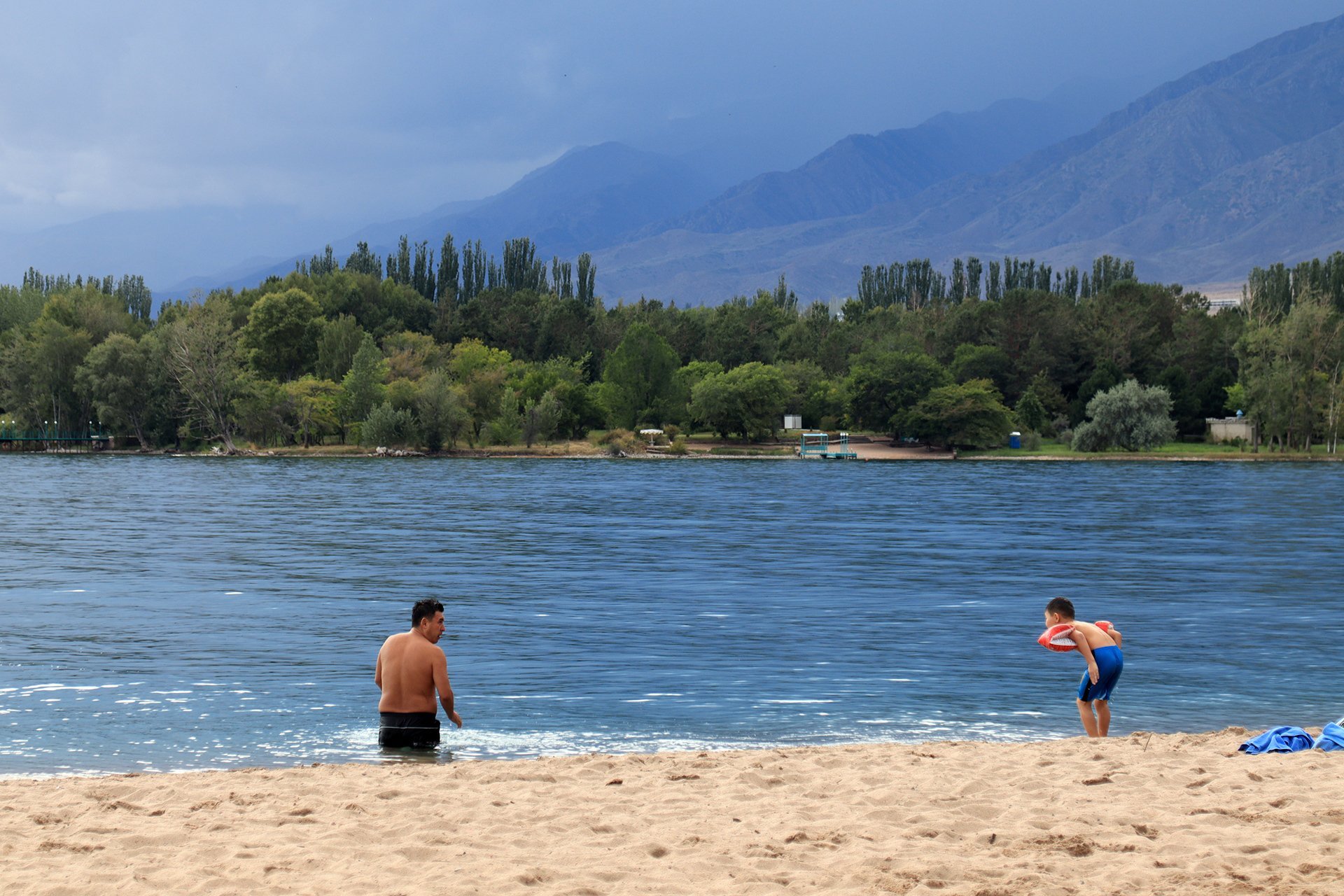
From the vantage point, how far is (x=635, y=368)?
12781 centimetres

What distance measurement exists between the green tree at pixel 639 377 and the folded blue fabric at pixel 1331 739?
11290 centimetres

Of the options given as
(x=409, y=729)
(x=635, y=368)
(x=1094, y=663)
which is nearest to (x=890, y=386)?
(x=635, y=368)

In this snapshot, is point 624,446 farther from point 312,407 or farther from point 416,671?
point 416,671

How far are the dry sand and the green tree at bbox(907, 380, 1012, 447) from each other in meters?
105

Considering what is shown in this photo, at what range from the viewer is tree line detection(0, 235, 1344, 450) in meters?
116

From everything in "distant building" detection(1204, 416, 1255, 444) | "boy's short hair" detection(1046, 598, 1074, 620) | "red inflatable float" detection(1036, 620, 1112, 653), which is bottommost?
"red inflatable float" detection(1036, 620, 1112, 653)

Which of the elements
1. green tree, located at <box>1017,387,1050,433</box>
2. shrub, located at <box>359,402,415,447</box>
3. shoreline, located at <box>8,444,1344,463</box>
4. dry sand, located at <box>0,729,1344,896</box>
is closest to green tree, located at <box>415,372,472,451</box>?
shrub, located at <box>359,402,415,447</box>

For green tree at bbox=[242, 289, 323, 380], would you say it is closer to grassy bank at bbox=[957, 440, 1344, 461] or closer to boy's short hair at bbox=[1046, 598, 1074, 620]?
grassy bank at bbox=[957, 440, 1344, 461]

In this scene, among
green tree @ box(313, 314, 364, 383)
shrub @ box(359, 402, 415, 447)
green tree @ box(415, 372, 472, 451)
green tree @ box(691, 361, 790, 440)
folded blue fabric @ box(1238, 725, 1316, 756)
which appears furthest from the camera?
green tree @ box(313, 314, 364, 383)

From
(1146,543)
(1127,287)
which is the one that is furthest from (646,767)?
(1127,287)

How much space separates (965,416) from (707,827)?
109842 mm

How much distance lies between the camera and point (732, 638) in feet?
83.1

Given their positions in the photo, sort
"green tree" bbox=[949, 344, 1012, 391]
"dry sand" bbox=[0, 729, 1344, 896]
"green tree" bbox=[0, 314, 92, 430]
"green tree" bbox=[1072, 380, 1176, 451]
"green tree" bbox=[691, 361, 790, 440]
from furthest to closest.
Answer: "green tree" bbox=[949, 344, 1012, 391]
"green tree" bbox=[0, 314, 92, 430]
"green tree" bbox=[691, 361, 790, 440]
"green tree" bbox=[1072, 380, 1176, 451]
"dry sand" bbox=[0, 729, 1344, 896]

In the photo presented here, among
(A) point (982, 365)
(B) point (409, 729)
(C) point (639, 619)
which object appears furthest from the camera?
(A) point (982, 365)
